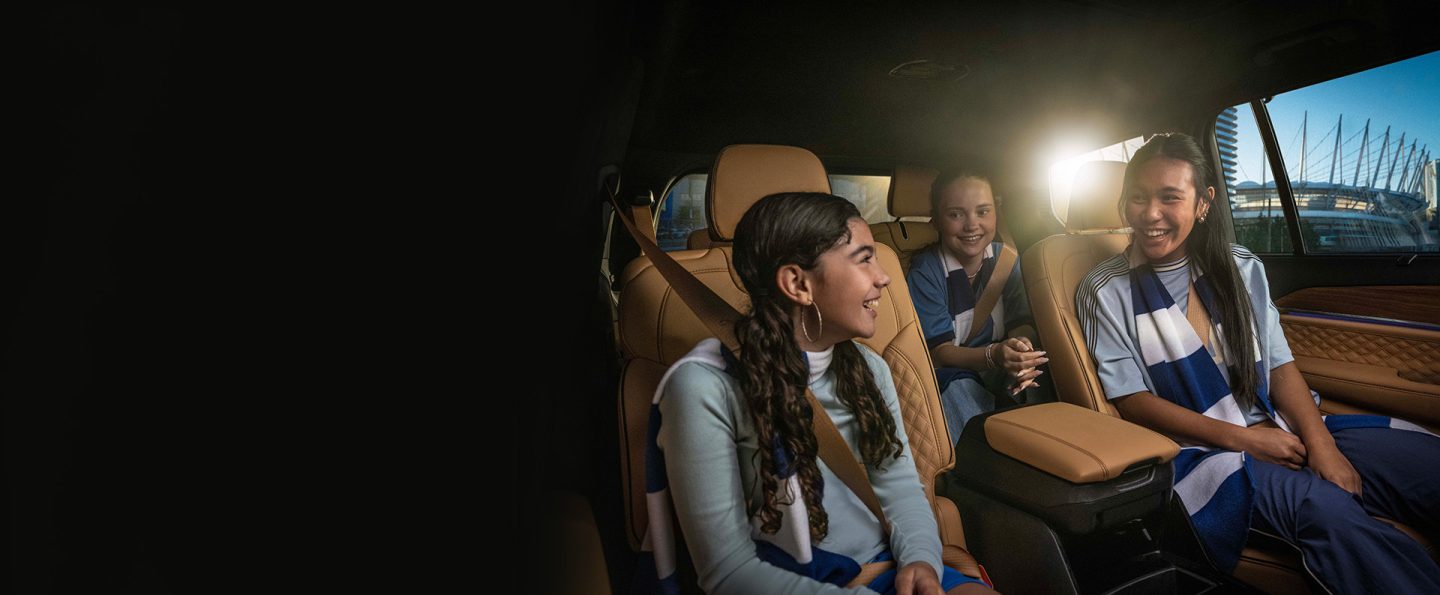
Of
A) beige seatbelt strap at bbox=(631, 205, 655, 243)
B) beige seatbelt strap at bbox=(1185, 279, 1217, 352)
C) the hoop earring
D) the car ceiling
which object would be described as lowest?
beige seatbelt strap at bbox=(1185, 279, 1217, 352)

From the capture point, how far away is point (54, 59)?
0.16 m

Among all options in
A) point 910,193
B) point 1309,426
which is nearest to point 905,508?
point 1309,426

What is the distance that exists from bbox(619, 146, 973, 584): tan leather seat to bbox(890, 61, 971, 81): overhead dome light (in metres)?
0.79

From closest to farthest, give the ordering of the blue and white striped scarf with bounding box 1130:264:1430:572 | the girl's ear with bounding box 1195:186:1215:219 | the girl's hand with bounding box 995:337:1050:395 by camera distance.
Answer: the blue and white striped scarf with bounding box 1130:264:1430:572 → the girl's hand with bounding box 995:337:1050:395 → the girl's ear with bounding box 1195:186:1215:219

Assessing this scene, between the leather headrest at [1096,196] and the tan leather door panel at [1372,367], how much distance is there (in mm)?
611

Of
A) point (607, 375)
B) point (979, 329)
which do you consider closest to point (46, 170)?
point (607, 375)

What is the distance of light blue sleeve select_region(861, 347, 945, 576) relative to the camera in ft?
3.26

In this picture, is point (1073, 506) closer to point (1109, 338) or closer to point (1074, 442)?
point (1074, 442)

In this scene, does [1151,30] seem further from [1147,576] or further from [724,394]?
[724,394]

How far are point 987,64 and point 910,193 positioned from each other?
1.55 feet

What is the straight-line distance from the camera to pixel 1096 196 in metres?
2.10

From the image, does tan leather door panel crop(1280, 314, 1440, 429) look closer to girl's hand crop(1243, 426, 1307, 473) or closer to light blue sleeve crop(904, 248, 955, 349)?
girl's hand crop(1243, 426, 1307, 473)

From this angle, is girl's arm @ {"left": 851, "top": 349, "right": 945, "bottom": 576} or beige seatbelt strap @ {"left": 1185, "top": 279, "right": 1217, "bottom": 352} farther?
beige seatbelt strap @ {"left": 1185, "top": 279, "right": 1217, "bottom": 352}

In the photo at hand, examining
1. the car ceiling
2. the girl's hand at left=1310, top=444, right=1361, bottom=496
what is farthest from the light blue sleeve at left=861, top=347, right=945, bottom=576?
the car ceiling
